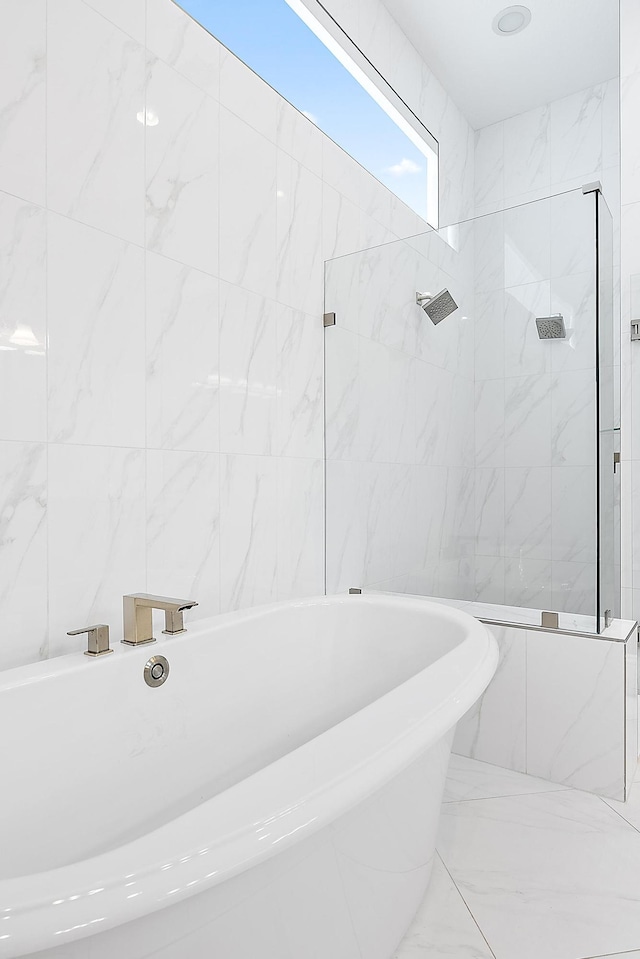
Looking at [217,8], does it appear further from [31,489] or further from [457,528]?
[457,528]

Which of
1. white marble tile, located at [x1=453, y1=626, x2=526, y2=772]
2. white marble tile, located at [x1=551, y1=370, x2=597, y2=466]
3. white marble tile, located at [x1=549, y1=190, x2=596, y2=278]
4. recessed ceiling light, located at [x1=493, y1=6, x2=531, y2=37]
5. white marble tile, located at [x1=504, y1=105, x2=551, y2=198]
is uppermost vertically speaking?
recessed ceiling light, located at [x1=493, y1=6, x2=531, y2=37]

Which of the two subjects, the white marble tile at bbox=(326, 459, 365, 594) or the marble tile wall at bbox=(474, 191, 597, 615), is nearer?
the marble tile wall at bbox=(474, 191, 597, 615)

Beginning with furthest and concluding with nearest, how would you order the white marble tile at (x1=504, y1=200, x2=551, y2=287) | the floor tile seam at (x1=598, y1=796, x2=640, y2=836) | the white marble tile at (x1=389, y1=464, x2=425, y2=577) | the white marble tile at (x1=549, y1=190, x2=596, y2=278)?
the white marble tile at (x1=389, y1=464, x2=425, y2=577) → the white marble tile at (x1=504, y1=200, x2=551, y2=287) → the white marble tile at (x1=549, y1=190, x2=596, y2=278) → the floor tile seam at (x1=598, y1=796, x2=640, y2=836)

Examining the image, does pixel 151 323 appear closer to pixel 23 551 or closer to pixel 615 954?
pixel 23 551

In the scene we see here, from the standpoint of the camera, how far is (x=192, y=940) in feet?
2.35

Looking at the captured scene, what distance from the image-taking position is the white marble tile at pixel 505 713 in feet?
7.08

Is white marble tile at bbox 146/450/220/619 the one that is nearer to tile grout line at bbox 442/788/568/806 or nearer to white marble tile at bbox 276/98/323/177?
tile grout line at bbox 442/788/568/806

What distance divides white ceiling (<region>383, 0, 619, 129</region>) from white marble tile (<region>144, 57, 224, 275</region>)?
1.78 m

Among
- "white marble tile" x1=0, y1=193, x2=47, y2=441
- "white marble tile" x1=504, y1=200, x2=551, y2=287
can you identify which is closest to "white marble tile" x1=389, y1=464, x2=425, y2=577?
"white marble tile" x1=504, y1=200, x2=551, y2=287

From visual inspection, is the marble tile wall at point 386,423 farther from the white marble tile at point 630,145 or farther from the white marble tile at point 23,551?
the white marble tile at point 23,551

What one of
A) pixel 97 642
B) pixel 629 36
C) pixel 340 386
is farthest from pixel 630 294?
pixel 97 642

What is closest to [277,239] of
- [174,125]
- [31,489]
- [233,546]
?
[174,125]

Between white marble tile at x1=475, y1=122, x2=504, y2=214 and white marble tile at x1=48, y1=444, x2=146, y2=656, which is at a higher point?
white marble tile at x1=475, y1=122, x2=504, y2=214

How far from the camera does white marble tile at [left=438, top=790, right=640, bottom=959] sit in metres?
1.38
